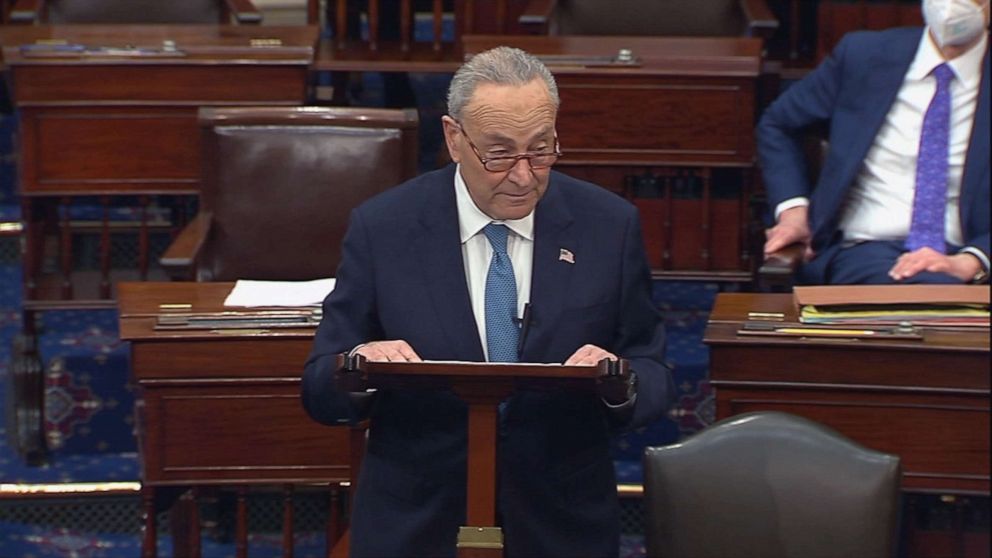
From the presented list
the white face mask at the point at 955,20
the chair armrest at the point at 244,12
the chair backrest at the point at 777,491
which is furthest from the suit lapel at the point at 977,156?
the chair armrest at the point at 244,12

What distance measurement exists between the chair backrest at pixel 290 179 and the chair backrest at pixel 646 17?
135 cm

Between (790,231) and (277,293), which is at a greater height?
(790,231)

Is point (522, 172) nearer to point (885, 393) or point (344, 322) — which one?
point (344, 322)

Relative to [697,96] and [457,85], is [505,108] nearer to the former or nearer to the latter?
[457,85]

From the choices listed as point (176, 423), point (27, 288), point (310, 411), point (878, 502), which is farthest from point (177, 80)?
point (878, 502)

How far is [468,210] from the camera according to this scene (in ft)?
8.36

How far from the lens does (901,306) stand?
128 inches

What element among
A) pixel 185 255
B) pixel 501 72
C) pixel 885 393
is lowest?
pixel 885 393

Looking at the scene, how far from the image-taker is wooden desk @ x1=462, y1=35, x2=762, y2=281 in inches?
170

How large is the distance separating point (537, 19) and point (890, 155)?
1.37 meters

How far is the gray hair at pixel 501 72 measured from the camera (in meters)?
2.42

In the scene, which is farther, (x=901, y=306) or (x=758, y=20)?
(x=758, y=20)

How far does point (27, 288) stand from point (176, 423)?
122cm

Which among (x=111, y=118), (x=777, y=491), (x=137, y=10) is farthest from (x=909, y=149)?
(x=137, y=10)
